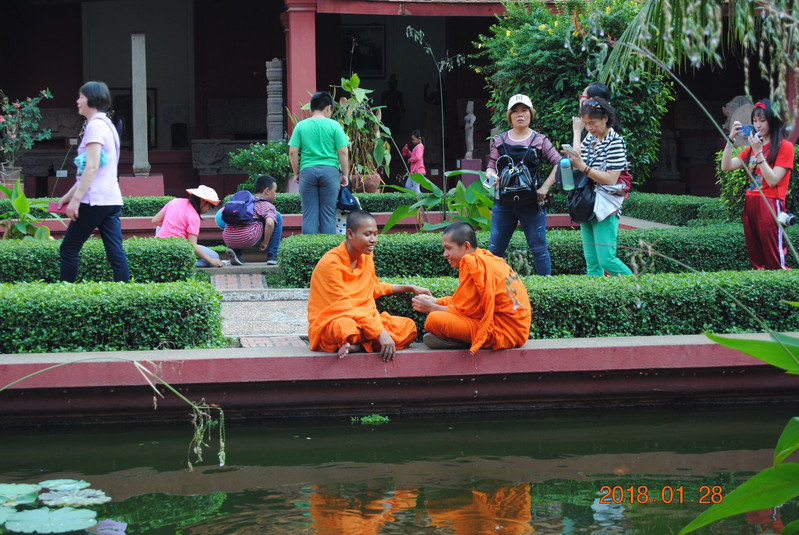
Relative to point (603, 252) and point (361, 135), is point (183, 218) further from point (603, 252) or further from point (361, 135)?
point (361, 135)

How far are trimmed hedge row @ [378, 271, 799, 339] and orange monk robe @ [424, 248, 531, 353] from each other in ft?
1.73

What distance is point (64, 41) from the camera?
18.7 m

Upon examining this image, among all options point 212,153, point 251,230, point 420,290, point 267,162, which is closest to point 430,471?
point 420,290

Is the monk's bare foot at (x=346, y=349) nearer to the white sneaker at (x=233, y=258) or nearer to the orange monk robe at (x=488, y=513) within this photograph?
the orange monk robe at (x=488, y=513)

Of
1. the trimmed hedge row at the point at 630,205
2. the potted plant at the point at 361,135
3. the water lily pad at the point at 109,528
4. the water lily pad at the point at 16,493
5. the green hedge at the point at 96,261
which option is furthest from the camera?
the potted plant at the point at 361,135

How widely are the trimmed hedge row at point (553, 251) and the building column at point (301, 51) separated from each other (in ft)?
20.3

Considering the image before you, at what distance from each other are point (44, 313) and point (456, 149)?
15.2 metres

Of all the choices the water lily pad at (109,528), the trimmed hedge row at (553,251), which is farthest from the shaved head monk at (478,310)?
the trimmed hedge row at (553,251)

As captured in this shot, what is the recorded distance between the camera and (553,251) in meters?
8.38

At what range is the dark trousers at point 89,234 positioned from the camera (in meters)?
6.35

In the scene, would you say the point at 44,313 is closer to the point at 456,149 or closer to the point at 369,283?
the point at 369,283

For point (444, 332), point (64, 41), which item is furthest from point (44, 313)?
point (64, 41)

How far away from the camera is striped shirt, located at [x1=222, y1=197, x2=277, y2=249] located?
966 cm

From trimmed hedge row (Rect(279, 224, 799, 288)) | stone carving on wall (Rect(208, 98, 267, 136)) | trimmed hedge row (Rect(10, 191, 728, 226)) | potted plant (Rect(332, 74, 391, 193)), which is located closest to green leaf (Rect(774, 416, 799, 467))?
trimmed hedge row (Rect(279, 224, 799, 288))
